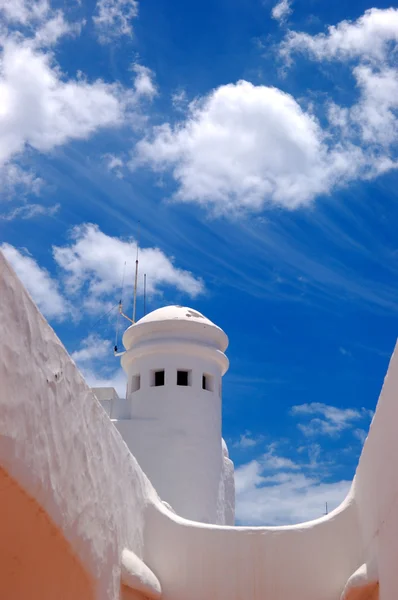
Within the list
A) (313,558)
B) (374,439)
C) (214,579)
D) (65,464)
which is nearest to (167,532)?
(214,579)

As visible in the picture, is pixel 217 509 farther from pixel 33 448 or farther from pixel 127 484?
pixel 33 448

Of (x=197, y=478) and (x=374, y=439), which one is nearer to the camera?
(x=374, y=439)

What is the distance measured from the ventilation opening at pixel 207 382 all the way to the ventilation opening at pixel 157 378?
895mm

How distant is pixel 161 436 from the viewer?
46.0 ft

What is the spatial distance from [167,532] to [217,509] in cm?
467

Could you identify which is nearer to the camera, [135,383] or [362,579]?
[362,579]

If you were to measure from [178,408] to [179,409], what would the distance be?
0.03m

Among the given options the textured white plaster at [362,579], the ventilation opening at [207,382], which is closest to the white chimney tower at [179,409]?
the ventilation opening at [207,382]

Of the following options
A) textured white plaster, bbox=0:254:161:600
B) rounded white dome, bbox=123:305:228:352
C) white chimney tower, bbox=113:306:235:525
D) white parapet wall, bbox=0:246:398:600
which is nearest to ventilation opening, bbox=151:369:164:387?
white chimney tower, bbox=113:306:235:525

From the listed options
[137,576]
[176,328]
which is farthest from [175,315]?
[137,576]

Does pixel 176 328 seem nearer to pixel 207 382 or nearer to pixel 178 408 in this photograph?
pixel 207 382

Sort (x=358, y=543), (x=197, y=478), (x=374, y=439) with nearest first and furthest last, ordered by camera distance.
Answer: (x=374, y=439)
(x=358, y=543)
(x=197, y=478)

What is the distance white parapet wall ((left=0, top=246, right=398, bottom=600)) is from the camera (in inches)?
199

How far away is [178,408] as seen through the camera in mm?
14320
